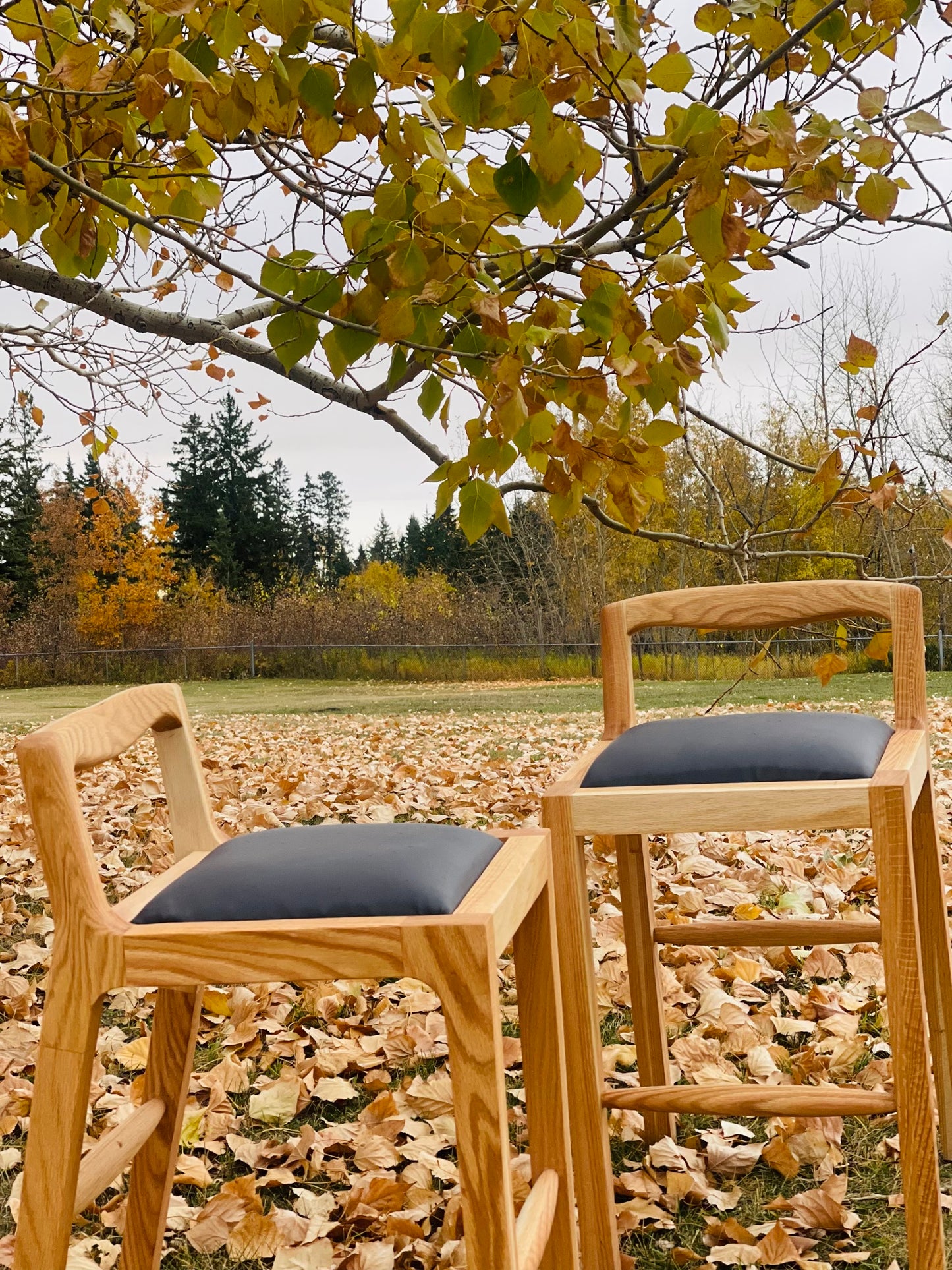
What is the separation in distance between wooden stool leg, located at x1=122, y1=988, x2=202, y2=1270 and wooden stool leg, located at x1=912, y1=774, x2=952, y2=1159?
1.23 m

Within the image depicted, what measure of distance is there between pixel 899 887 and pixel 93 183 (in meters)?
2.11

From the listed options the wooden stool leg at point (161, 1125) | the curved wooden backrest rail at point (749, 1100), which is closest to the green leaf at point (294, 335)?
the wooden stool leg at point (161, 1125)

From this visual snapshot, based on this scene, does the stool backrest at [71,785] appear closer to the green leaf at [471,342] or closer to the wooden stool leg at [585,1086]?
the wooden stool leg at [585,1086]

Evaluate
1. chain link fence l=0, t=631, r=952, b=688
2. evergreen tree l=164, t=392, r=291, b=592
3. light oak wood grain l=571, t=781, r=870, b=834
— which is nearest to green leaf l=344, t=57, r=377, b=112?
light oak wood grain l=571, t=781, r=870, b=834

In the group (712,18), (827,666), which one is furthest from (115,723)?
(827,666)

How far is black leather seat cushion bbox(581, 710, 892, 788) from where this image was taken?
158cm

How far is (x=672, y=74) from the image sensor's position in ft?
6.22

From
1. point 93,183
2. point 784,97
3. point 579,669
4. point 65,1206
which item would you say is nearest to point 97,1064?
point 65,1206

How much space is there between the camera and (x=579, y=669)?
1895cm

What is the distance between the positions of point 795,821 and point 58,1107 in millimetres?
958

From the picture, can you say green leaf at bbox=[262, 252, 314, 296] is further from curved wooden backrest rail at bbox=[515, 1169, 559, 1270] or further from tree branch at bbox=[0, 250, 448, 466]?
curved wooden backrest rail at bbox=[515, 1169, 559, 1270]

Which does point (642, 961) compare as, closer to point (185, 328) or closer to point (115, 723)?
point (115, 723)

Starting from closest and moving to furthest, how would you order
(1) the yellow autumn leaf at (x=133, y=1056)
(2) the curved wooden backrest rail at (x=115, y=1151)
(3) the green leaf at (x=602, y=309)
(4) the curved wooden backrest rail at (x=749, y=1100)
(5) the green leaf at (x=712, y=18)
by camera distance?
(2) the curved wooden backrest rail at (x=115, y=1151) < (4) the curved wooden backrest rail at (x=749, y=1100) < (3) the green leaf at (x=602, y=309) < (5) the green leaf at (x=712, y=18) < (1) the yellow autumn leaf at (x=133, y=1056)

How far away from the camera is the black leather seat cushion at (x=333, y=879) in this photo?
1.13 metres
